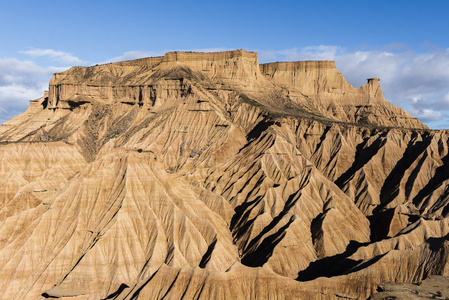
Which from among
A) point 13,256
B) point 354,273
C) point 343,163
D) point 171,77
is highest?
point 171,77

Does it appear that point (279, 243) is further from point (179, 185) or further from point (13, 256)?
point (13, 256)

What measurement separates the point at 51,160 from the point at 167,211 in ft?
162

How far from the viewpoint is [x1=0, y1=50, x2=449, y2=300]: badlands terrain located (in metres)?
61.5

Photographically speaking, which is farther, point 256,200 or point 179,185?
point 256,200

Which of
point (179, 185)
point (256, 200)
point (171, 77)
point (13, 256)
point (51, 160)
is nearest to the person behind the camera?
point (13, 256)

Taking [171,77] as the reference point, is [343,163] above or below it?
below

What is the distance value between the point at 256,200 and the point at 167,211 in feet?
71.6

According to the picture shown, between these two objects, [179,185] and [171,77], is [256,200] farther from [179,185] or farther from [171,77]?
[171,77]

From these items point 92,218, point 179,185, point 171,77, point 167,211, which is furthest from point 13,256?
point 171,77

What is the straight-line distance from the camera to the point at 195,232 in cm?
7388

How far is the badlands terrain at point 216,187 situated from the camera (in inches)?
2420

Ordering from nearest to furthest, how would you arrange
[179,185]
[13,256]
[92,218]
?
[13,256] < [92,218] < [179,185]

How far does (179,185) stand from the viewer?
84.6 metres

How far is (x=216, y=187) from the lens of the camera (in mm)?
101812
